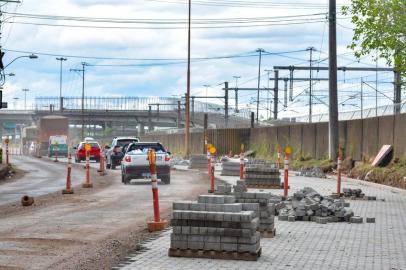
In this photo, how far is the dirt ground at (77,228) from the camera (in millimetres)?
11086

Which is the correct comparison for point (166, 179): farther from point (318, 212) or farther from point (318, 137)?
point (318, 137)

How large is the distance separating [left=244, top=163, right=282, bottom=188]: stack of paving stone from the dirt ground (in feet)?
9.66

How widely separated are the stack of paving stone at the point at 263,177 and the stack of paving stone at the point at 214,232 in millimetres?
17653

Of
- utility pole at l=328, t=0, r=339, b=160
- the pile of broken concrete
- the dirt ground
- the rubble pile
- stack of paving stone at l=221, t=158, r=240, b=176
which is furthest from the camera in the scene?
utility pole at l=328, t=0, r=339, b=160

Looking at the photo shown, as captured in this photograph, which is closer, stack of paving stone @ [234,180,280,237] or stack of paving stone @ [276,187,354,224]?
stack of paving stone @ [234,180,280,237]

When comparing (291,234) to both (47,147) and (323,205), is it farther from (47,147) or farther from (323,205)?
(47,147)

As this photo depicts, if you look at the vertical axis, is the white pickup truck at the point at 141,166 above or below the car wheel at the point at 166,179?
above

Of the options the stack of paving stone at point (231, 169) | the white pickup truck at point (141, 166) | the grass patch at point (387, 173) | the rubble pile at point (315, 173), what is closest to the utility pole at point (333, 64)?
the rubble pile at point (315, 173)

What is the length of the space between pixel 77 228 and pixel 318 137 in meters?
33.0

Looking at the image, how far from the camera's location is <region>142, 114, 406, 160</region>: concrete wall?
35.9 meters

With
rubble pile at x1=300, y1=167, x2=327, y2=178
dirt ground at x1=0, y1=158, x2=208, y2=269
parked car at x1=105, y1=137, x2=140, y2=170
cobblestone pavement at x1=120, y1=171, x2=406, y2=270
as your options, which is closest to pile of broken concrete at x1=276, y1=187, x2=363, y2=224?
cobblestone pavement at x1=120, y1=171, x2=406, y2=270

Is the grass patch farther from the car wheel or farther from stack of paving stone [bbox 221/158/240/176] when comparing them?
the car wheel

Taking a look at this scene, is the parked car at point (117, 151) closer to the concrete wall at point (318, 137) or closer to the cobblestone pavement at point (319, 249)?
the concrete wall at point (318, 137)

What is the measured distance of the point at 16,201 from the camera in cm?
2302
